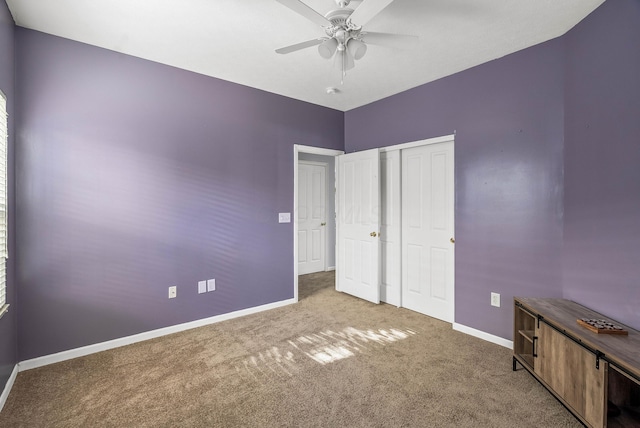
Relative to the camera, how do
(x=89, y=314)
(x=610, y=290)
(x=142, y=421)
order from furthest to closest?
(x=89, y=314), (x=610, y=290), (x=142, y=421)

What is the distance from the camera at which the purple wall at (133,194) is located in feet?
7.84

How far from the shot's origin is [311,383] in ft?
7.07

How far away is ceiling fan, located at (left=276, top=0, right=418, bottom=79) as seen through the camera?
1.70 metres

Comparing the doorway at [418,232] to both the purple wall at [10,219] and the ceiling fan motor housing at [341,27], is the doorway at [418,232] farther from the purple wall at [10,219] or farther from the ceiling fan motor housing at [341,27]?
the purple wall at [10,219]

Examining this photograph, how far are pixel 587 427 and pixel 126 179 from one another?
146 inches

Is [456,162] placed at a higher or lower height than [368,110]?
lower

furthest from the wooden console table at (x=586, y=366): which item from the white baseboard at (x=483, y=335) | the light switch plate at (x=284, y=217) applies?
the light switch plate at (x=284, y=217)

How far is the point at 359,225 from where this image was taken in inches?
159

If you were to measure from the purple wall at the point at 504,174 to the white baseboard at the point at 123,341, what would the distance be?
8.04 feet

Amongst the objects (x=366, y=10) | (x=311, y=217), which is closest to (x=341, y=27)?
(x=366, y=10)

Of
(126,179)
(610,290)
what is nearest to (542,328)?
(610,290)

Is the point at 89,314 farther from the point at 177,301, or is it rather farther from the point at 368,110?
the point at 368,110

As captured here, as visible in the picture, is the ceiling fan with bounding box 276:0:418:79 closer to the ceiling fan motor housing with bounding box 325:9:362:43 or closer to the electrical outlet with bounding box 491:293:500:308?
the ceiling fan motor housing with bounding box 325:9:362:43

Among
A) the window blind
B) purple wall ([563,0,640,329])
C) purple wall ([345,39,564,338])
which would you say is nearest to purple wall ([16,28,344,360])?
the window blind
